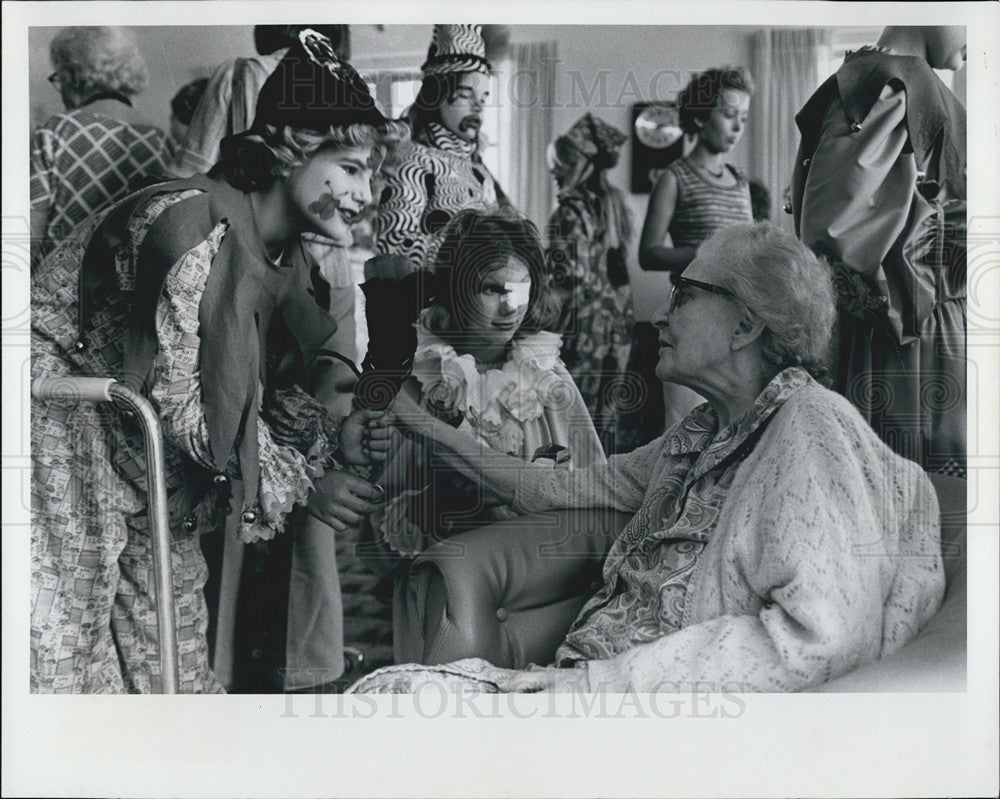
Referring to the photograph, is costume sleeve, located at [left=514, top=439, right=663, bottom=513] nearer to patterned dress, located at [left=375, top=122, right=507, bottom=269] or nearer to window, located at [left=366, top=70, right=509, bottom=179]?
patterned dress, located at [left=375, top=122, right=507, bottom=269]

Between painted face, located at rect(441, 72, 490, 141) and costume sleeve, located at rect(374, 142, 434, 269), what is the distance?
5.4 inches

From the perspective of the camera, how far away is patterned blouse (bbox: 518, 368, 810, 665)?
9.93 ft

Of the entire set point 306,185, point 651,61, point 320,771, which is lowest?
point 320,771

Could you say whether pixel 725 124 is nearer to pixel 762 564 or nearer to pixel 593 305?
pixel 593 305

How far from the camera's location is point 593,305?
3283 mm

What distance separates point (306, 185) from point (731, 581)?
1.67m

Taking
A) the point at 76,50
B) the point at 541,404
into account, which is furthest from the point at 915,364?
the point at 76,50

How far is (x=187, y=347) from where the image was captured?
3.21 m

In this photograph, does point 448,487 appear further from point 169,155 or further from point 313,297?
point 169,155

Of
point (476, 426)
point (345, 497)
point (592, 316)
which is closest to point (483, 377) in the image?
point (476, 426)

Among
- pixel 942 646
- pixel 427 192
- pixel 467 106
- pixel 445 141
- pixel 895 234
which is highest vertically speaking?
pixel 467 106

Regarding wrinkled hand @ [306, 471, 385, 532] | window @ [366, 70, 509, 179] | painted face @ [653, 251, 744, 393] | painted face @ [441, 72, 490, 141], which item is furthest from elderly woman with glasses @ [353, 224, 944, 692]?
painted face @ [441, 72, 490, 141]

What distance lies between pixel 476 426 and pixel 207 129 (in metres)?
1.19

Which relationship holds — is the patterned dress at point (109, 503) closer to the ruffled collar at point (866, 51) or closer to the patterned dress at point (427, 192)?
the patterned dress at point (427, 192)
